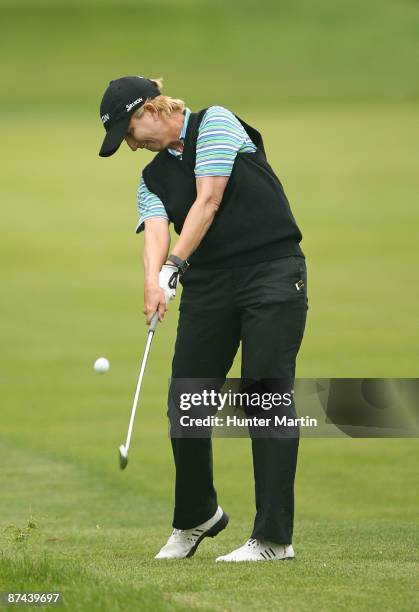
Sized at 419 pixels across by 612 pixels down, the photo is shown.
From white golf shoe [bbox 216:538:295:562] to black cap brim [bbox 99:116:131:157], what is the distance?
1536 millimetres

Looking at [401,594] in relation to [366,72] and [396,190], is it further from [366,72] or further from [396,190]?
[366,72]

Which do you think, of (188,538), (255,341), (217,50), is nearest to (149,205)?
(255,341)

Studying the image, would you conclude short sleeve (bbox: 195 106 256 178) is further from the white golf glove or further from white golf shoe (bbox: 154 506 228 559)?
white golf shoe (bbox: 154 506 228 559)

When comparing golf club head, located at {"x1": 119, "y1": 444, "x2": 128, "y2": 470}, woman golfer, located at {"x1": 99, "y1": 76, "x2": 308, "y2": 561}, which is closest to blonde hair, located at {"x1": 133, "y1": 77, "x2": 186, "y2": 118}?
woman golfer, located at {"x1": 99, "y1": 76, "x2": 308, "y2": 561}

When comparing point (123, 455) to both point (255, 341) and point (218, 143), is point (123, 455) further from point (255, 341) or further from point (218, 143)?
point (218, 143)

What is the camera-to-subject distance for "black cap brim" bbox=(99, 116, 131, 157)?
5.47 m

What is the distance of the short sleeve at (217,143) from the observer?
5.39 metres

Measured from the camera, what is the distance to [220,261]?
5.50 meters

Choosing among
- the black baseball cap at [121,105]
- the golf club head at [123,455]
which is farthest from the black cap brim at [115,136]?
the golf club head at [123,455]

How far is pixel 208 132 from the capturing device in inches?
214

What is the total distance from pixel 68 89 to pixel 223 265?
3326 centimetres

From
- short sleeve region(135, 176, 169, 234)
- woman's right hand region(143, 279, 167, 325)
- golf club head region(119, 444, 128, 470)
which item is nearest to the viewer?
golf club head region(119, 444, 128, 470)

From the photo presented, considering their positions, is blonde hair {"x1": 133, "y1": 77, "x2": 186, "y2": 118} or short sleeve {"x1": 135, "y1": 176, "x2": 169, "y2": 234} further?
short sleeve {"x1": 135, "y1": 176, "x2": 169, "y2": 234}

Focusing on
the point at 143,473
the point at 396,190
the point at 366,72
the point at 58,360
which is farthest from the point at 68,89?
the point at 143,473
